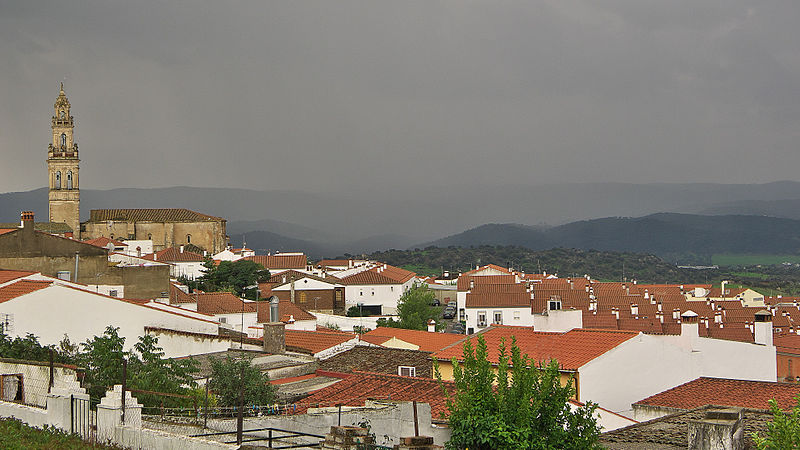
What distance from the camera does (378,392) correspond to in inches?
843

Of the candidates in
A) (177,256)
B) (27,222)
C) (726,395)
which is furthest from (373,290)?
(726,395)

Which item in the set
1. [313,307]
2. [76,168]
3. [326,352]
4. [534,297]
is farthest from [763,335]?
[76,168]

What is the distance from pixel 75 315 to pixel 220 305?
23069 millimetres

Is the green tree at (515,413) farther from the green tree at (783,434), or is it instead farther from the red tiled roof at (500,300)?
the red tiled roof at (500,300)

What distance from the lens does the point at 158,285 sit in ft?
159

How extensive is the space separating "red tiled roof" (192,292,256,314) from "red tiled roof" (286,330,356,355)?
15380 millimetres

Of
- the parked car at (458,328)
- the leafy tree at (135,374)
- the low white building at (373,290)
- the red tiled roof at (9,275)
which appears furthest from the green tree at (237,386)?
the low white building at (373,290)

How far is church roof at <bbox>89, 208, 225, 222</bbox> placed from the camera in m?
125

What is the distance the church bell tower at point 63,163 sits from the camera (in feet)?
414

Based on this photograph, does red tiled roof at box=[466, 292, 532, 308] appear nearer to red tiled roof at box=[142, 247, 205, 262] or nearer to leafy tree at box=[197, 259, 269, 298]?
leafy tree at box=[197, 259, 269, 298]

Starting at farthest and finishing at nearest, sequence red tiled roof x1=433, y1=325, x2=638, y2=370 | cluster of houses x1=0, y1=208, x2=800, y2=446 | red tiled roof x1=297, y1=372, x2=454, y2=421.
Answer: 1. red tiled roof x1=433, y1=325, x2=638, y2=370
2. cluster of houses x1=0, y1=208, x2=800, y2=446
3. red tiled roof x1=297, y1=372, x2=454, y2=421

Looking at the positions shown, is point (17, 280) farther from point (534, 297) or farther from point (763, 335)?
point (534, 297)

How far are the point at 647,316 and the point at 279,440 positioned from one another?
118 ft

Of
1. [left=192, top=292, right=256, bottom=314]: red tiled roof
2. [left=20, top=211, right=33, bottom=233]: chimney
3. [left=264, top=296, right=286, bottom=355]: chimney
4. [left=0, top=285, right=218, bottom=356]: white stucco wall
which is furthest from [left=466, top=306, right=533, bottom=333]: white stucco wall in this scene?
[left=0, top=285, right=218, bottom=356]: white stucco wall
